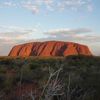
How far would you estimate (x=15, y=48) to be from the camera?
146875 mm

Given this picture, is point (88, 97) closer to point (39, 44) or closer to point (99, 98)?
point (99, 98)

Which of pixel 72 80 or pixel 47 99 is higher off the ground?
pixel 47 99

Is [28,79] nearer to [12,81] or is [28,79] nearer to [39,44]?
[12,81]

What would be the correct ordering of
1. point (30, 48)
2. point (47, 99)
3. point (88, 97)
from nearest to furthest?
point (47, 99)
point (88, 97)
point (30, 48)

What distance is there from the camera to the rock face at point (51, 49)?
409ft

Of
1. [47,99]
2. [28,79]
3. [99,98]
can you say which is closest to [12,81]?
[28,79]

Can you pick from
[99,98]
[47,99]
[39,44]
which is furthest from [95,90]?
[39,44]

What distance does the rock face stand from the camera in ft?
409

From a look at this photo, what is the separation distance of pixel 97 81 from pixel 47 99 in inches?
322

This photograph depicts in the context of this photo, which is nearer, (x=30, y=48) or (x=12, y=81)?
Result: (x=12, y=81)

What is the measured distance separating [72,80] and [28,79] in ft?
10.8

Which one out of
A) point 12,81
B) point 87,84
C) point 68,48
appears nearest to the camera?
point 87,84

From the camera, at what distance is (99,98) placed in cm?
1054

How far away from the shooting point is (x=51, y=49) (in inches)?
5098
